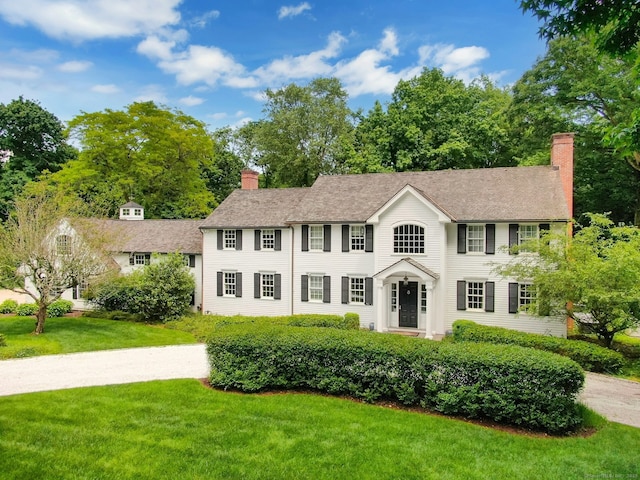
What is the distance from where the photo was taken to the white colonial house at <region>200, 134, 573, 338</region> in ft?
66.1

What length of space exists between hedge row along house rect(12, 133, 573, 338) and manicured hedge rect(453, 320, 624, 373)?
232 centimetres

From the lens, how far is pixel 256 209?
2589cm

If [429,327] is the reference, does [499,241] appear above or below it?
above

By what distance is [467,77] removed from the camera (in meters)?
36.2

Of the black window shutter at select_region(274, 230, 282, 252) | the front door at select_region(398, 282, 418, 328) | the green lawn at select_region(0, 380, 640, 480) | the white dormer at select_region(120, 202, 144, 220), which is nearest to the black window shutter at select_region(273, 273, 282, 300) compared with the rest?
the black window shutter at select_region(274, 230, 282, 252)

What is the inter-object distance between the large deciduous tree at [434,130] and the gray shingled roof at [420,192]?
7.64 meters

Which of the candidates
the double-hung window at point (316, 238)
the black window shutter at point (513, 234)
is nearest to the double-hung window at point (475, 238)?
the black window shutter at point (513, 234)

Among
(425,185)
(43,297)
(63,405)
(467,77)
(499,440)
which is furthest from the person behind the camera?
(467,77)

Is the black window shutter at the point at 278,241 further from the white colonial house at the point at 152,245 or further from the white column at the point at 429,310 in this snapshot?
the white column at the point at 429,310

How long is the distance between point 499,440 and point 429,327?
39.5 ft

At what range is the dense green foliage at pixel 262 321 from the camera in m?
18.8

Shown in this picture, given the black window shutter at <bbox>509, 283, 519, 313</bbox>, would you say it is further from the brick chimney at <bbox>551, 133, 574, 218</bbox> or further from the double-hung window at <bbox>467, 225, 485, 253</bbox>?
the brick chimney at <bbox>551, 133, 574, 218</bbox>

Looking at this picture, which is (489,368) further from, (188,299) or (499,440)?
(188,299)

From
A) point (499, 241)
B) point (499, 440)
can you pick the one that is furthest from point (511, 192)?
point (499, 440)
